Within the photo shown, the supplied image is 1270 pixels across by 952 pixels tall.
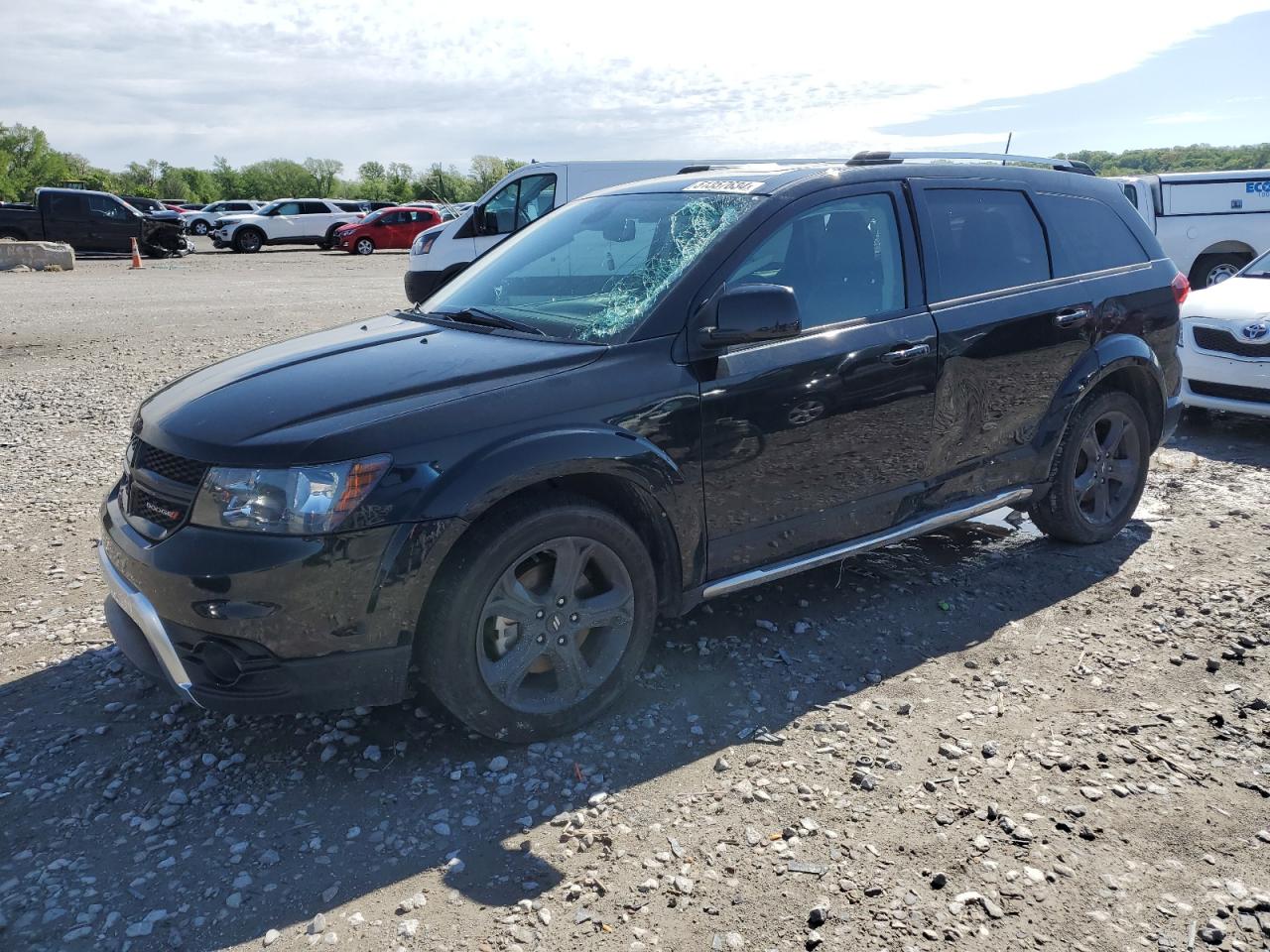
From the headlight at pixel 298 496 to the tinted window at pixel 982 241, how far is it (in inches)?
101

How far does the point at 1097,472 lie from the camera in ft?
17.4

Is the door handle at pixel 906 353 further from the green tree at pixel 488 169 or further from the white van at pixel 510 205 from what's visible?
the green tree at pixel 488 169

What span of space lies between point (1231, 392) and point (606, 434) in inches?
250

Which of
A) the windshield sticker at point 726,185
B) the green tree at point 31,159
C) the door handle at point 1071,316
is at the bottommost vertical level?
the door handle at point 1071,316

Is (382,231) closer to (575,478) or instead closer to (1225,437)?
(1225,437)

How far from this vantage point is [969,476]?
4629mm

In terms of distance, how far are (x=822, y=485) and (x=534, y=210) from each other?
10692 mm

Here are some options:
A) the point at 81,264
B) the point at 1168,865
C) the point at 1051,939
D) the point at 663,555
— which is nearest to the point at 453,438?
the point at 663,555

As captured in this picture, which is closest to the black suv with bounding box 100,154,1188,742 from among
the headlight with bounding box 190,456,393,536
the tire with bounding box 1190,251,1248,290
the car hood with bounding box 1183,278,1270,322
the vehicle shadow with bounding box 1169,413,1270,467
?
the headlight with bounding box 190,456,393,536

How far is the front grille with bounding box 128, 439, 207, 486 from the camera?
3.20 m

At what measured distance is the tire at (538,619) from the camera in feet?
10.6

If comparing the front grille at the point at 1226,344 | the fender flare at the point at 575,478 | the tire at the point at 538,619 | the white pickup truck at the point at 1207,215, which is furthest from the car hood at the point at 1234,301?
the white pickup truck at the point at 1207,215

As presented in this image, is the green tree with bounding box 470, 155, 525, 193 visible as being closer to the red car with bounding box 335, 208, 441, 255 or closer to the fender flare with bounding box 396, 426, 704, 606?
the red car with bounding box 335, 208, 441, 255

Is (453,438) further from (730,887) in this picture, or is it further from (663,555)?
(730,887)
